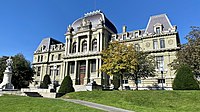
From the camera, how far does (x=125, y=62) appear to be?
29.0 m

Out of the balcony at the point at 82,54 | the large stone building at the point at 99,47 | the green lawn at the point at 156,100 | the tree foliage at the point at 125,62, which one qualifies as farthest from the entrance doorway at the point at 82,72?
the green lawn at the point at 156,100

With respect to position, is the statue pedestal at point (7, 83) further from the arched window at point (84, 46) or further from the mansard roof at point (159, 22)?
the mansard roof at point (159, 22)

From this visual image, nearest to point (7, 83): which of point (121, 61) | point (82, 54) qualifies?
point (121, 61)

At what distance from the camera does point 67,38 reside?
50438 millimetres

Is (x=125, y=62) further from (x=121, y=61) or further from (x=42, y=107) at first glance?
(x=42, y=107)

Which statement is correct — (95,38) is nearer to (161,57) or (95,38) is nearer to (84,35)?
(84,35)

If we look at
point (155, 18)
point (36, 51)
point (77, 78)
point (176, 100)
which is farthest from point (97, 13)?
point (176, 100)

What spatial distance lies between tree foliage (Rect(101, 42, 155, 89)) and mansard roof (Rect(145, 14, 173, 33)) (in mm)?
13265

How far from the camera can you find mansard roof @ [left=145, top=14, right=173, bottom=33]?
138 ft

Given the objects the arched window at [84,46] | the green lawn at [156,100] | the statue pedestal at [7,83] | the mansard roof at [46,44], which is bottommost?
the green lawn at [156,100]

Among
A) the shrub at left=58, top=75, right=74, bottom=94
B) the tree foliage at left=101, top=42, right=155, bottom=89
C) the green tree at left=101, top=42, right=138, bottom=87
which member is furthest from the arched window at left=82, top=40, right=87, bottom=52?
the shrub at left=58, top=75, right=74, bottom=94

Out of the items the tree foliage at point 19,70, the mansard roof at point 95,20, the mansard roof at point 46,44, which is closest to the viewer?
the tree foliage at point 19,70

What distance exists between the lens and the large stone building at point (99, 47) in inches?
1528

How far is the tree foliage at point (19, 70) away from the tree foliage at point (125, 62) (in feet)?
69.3
